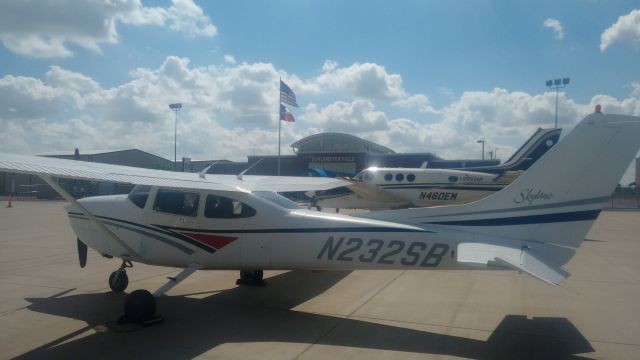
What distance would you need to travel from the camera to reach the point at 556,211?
5930 millimetres

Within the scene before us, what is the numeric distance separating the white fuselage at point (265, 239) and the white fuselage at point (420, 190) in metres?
13.5

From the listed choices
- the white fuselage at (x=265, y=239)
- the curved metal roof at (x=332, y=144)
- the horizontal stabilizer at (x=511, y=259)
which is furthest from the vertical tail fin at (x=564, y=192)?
the curved metal roof at (x=332, y=144)

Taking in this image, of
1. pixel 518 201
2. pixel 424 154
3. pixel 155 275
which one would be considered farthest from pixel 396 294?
pixel 424 154

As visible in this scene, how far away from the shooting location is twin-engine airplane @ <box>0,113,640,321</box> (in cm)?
568

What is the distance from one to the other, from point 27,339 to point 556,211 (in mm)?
6733

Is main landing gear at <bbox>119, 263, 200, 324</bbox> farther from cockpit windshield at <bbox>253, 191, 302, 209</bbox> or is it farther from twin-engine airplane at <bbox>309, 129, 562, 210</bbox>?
twin-engine airplane at <bbox>309, 129, 562, 210</bbox>

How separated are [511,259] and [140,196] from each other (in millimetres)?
5526

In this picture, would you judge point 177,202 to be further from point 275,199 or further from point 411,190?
point 411,190

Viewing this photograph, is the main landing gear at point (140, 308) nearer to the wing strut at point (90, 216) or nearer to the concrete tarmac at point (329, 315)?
the concrete tarmac at point (329, 315)

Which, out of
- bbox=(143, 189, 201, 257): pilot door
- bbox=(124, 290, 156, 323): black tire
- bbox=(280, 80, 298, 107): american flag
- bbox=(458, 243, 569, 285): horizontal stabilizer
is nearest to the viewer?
bbox=(458, 243, 569, 285): horizontal stabilizer

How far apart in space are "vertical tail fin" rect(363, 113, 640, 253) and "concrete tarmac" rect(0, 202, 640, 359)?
4.37 feet

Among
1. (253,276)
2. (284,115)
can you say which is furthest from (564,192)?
(284,115)

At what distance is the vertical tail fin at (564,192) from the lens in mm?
5656

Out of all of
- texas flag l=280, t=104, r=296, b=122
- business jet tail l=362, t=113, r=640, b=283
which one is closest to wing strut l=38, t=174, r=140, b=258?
business jet tail l=362, t=113, r=640, b=283
